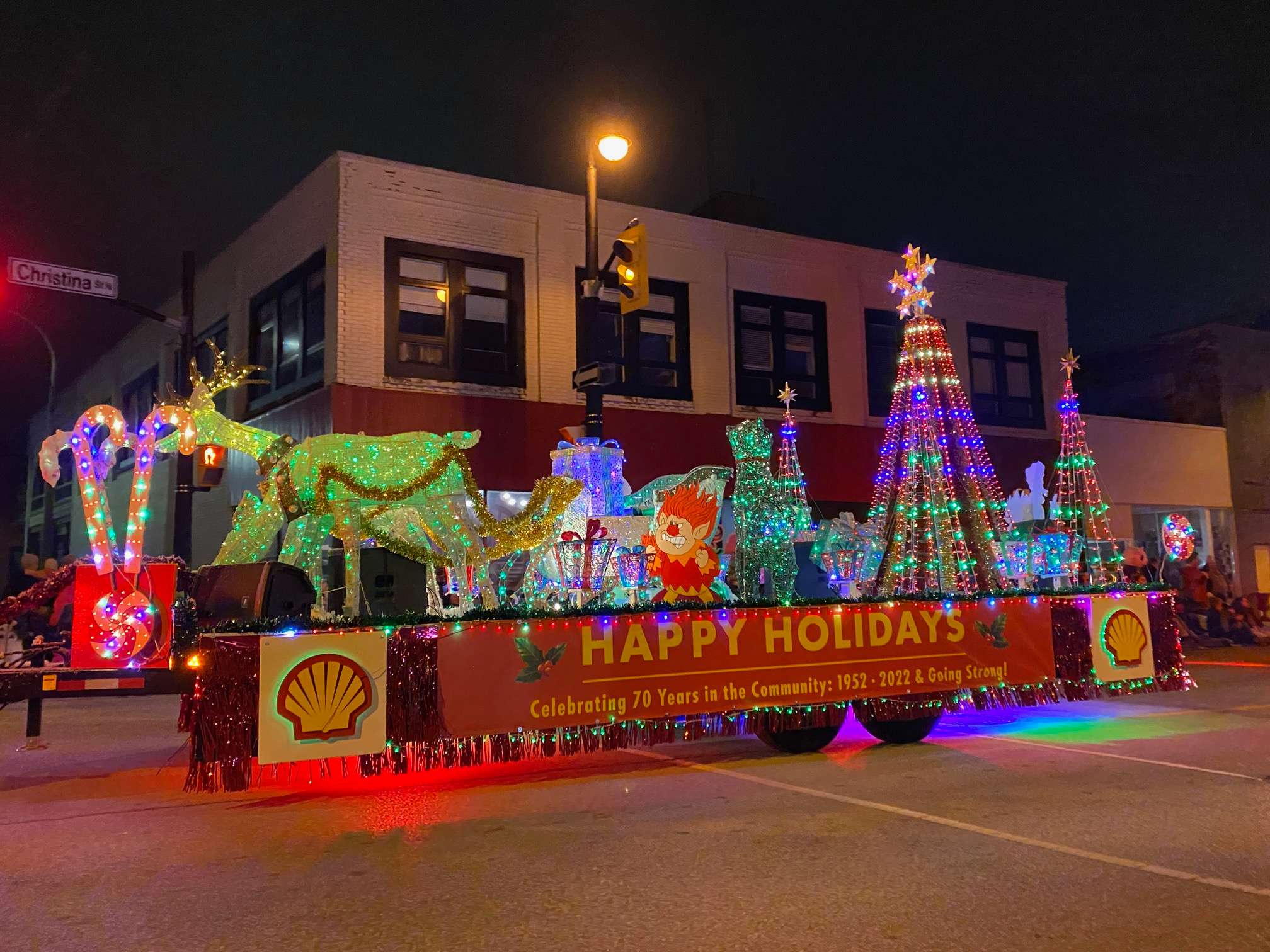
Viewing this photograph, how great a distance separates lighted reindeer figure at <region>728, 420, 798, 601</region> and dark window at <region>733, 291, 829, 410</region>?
7.13m

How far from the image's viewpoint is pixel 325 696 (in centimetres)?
674

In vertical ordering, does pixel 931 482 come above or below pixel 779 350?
below

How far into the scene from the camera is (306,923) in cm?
451

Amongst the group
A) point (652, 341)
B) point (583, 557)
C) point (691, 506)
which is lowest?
point (583, 557)

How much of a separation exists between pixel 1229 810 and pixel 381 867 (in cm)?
552

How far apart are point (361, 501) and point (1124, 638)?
793 centimetres

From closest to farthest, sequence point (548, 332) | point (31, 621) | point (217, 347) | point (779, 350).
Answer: point (31, 621) → point (548, 332) → point (217, 347) → point (779, 350)

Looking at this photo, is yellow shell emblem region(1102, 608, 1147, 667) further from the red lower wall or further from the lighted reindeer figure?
the red lower wall

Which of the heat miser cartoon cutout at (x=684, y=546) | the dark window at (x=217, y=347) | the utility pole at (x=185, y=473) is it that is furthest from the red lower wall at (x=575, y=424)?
the heat miser cartoon cutout at (x=684, y=546)

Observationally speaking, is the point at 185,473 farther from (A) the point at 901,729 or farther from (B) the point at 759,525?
(A) the point at 901,729

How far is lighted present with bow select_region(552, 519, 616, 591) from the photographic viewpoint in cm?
1047

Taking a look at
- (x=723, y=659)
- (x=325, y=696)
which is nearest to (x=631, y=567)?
(x=723, y=659)

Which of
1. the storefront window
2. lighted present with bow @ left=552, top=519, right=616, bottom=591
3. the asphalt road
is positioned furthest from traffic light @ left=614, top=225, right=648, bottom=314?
the storefront window

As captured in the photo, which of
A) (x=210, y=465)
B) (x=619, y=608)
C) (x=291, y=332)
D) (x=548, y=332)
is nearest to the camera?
(x=619, y=608)
